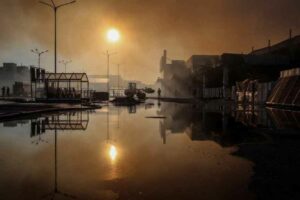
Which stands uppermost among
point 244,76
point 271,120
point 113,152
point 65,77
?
point 244,76

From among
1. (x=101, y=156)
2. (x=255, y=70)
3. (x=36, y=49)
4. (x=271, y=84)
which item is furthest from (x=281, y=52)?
(x=101, y=156)

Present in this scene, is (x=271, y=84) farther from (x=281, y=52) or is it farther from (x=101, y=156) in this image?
(x=281, y=52)

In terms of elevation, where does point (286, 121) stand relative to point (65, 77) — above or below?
below

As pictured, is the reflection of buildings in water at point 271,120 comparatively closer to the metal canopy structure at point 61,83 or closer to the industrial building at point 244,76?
the industrial building at point 244,76

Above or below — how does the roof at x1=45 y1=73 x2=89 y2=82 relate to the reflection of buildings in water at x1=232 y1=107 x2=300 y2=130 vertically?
above

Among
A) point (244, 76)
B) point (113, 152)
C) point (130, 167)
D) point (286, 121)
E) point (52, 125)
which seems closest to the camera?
point (130, 167)

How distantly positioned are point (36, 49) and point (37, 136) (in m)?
90.6

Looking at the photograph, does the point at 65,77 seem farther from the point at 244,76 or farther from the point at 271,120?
the point at 244,76

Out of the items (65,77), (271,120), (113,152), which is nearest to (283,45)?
(65,77)

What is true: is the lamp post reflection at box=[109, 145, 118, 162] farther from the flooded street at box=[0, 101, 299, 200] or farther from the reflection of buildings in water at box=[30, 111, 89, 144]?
the reflection of buildings in water at box=[30, 111, 89, 144]

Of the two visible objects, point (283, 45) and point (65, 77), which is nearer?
point (65, 77)

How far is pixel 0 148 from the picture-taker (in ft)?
39.9

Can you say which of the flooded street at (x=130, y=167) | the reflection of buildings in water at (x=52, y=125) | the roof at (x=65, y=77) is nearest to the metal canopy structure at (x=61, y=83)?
the roof at (x=65, y=77)

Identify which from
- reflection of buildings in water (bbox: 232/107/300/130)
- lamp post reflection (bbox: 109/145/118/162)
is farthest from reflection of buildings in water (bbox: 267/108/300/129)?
lamp post reflection (bbox: 109/145/118/162)
